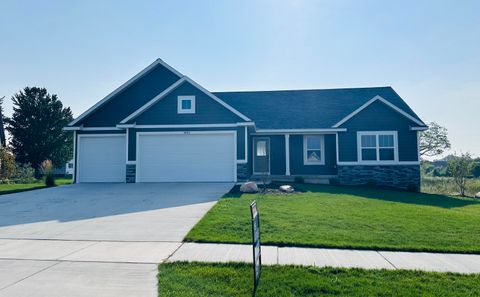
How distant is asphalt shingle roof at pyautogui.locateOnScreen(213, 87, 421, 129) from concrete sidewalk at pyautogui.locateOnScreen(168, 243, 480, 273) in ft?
43.8

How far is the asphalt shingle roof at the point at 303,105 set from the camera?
18.7 meters

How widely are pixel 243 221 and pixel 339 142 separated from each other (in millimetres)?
11854

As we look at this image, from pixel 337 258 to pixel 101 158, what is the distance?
16.0 m

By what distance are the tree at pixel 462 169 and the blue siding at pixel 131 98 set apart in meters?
17.1

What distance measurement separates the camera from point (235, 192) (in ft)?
40.2

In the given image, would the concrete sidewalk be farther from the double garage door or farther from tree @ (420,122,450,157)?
tree @ (420,122,450,157)

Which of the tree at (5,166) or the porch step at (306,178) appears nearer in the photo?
the porch step at (306,178)

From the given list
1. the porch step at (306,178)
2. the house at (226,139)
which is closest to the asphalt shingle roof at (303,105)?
the house at (226,139)

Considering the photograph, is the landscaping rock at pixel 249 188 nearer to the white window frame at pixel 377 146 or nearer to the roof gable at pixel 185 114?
the roof gable at pixel 185 114

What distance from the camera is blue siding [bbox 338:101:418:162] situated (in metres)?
16.8

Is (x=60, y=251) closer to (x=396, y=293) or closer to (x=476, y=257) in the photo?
(x=396, y=293)

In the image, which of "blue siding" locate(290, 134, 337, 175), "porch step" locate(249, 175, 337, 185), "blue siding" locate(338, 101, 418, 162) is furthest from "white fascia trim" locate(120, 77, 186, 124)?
"blue siding" locate(338, 101, 418, 162)

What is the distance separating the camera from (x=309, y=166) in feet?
60.0

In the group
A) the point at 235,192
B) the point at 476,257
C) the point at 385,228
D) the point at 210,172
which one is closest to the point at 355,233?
the point at 385,228
